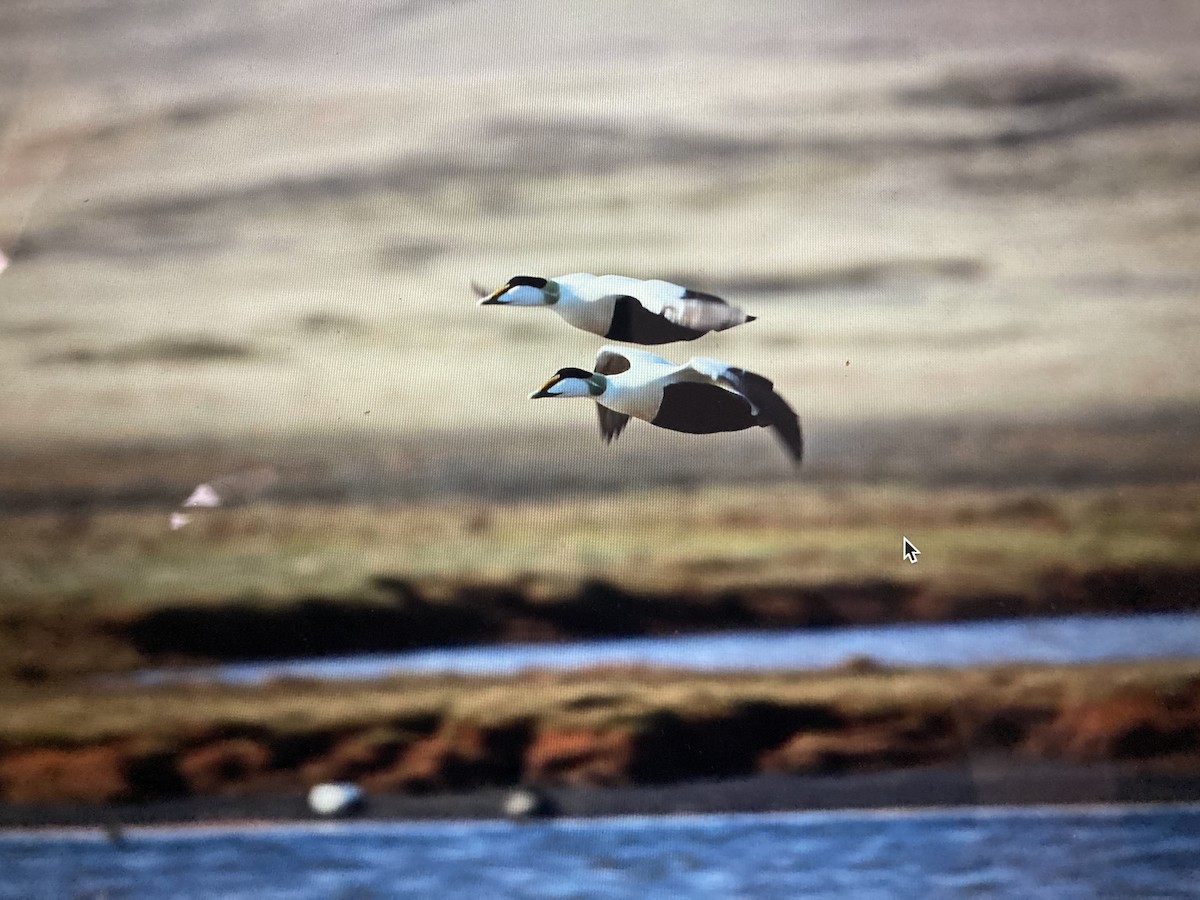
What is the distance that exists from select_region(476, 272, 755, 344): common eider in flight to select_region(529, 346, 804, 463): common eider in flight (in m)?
0.05

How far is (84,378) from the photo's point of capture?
7.78ft

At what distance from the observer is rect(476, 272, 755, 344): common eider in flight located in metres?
2.29

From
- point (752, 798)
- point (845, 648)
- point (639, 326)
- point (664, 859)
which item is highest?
point (639, 326)

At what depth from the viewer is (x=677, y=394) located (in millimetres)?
2273

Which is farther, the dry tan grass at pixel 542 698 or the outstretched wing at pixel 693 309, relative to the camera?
the outstretched wing at pixel 693 309

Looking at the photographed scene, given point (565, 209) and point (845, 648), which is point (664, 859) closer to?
point (845, 648)

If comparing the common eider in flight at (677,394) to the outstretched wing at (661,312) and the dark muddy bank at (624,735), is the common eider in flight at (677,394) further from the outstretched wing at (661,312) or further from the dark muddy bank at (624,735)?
the dark muddy bank at (624,735)

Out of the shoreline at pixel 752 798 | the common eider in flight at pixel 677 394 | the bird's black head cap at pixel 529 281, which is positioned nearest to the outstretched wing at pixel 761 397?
the common eider in flight at pixel 677 394

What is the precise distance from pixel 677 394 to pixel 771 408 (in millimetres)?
193

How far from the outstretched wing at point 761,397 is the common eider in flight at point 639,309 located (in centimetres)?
7

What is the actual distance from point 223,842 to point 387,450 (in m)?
0.85

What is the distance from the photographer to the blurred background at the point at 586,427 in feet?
7.21

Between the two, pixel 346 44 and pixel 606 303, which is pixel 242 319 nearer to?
pixel 346 44

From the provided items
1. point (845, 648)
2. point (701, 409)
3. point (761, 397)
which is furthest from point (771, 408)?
point (845, 648)
